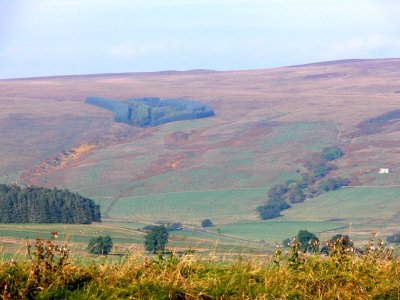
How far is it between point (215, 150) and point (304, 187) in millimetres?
19574

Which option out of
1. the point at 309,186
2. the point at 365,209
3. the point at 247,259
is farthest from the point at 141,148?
the point at 247,259

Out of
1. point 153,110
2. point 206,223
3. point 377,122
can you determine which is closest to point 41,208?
point 206,223

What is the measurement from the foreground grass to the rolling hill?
131 feet

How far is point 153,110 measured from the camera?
11750 cm

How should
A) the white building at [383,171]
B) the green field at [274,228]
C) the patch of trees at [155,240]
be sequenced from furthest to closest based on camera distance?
the white building at [383,171] → the green field at [274,228] → the patch of trees at [155,240]

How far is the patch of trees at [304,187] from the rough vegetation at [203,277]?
55242mm

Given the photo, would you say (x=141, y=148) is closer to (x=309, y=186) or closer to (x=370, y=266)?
(x=309, y=186)

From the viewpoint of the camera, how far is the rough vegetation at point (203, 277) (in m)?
6.93

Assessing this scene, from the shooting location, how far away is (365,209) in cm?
6266

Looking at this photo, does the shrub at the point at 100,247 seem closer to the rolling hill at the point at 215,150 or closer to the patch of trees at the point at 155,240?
the patch of trees at the point at 155,240

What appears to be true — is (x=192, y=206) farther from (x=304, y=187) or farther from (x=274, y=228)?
(x=274, y=228)

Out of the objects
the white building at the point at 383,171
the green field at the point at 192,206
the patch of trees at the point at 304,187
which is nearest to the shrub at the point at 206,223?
the green field at the point at 192,206

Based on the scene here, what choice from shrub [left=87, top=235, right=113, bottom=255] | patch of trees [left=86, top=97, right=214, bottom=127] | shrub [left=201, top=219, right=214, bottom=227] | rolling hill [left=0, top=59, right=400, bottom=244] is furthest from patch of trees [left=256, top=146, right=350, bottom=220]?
shrub [left=87, top=235, right=113, bottom=255]

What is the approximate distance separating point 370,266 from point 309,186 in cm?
6678
